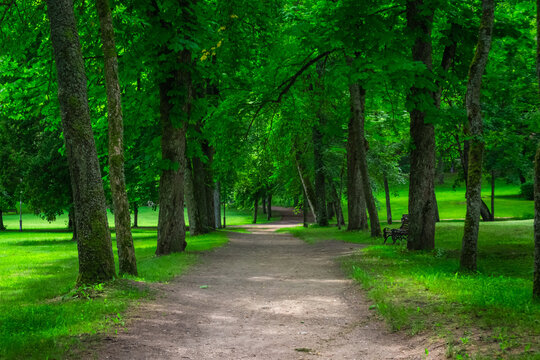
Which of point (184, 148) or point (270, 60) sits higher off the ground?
point (270, 60)

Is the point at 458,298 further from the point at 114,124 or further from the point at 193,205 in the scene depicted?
the point at 193,205

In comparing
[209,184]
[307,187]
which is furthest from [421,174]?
[307,187]

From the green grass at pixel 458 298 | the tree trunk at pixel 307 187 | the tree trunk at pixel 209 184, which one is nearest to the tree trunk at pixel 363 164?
the green grass at pixel 458 298

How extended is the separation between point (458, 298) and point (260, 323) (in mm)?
3153

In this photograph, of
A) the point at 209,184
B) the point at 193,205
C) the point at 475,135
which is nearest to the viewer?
the point at 475,135

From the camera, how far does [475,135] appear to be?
33.4 ft

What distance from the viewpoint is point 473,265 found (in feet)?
35.3

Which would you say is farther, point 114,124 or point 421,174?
point 421,174

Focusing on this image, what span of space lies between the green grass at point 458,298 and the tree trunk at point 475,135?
2.37 feet

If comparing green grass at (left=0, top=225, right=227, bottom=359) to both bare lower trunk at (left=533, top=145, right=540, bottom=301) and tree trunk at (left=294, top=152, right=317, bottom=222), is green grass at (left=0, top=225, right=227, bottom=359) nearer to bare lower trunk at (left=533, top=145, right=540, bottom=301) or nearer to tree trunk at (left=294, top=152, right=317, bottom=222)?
bare lower trunk at (left=533, top=145, right=540, bottom=301)

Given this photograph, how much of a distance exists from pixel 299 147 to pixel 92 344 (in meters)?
27.2

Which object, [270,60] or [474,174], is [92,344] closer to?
[474,174]

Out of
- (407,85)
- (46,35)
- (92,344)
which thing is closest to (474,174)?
(407,85)

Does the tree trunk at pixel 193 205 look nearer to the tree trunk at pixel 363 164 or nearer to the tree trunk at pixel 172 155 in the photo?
the tree trunk at pixel 172 155
